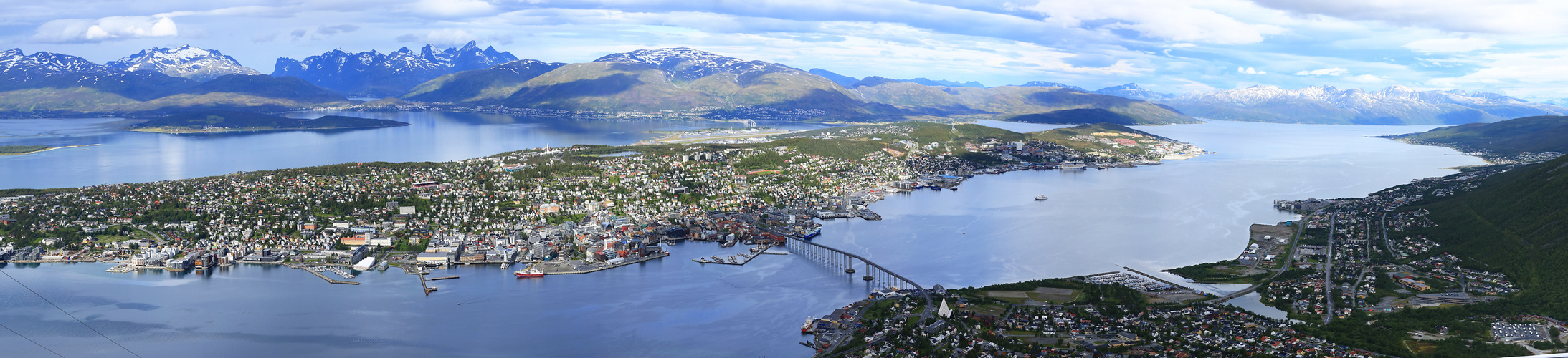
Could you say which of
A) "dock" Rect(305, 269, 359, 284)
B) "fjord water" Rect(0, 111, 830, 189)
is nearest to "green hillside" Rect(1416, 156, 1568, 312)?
"dock" Rect(305, 269, 359, 284)

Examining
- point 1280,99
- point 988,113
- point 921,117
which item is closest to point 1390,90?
point 1280,99

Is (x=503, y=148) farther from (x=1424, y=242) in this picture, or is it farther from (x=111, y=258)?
(x=1424, y=242)

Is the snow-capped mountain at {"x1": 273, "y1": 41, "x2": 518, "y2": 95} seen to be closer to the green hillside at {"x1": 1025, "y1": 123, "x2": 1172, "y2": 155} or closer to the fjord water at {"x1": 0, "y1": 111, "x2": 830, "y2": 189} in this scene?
the fjord water at {"x1": 0, "y1": 111, "x2": 830, "y2": 189}

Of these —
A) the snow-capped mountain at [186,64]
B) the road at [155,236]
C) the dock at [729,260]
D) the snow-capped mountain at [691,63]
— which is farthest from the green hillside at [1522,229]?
the snow-capped mountain at [186,64]

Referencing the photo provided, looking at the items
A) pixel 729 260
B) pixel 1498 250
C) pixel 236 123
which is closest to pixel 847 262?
pixel 729 260

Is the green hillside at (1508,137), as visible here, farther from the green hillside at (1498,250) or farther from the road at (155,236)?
the road at (155,236)
